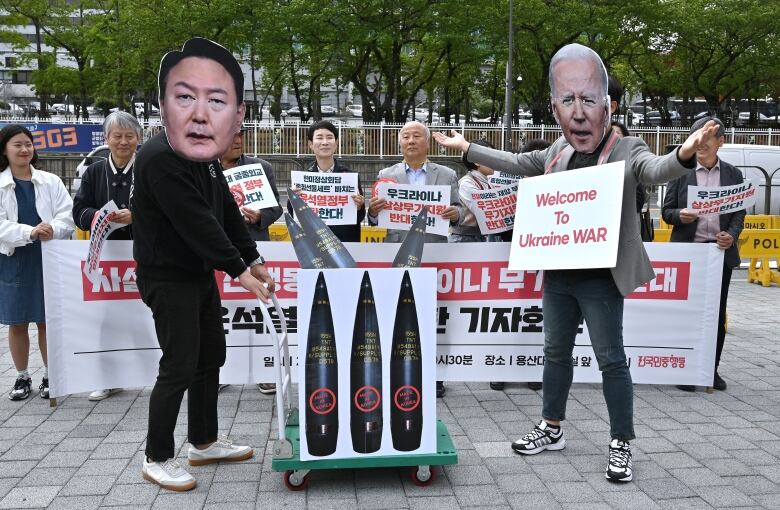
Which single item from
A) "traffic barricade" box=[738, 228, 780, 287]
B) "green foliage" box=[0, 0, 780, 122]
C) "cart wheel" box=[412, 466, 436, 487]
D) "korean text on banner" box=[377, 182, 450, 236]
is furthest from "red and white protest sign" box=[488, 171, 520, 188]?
"green foliage" box=[0, 0, 780, 122]

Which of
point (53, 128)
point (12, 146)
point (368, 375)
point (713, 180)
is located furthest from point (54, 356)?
point (53, 128)

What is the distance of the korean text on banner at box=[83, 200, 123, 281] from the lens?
5234 millimetres

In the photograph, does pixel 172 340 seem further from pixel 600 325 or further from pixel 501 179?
pixel 501 179

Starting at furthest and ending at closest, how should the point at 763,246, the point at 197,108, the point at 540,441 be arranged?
the point at 763,246, the point at 540,441, the point at 197,108

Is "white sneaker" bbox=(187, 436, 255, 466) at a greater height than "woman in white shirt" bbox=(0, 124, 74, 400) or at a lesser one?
lesser

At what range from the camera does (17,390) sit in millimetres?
→ 5621

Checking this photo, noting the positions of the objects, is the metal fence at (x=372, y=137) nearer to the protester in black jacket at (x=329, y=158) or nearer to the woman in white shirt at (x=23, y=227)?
the protester in black jacket at (x=329, y=158)

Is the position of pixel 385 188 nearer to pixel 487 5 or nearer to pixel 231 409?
pixel 231 409

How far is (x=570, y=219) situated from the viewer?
168 inches

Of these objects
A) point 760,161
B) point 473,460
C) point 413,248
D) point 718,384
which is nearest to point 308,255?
point 413,248

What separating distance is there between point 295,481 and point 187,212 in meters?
1.48

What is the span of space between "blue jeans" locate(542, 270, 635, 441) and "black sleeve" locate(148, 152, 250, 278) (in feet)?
6.08

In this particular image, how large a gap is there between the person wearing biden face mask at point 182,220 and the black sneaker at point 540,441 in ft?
5.80

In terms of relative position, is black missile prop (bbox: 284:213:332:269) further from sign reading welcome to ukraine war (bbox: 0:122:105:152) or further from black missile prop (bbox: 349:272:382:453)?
sign reading welcome to ukraine war (bbox: 0:122:105:152)
